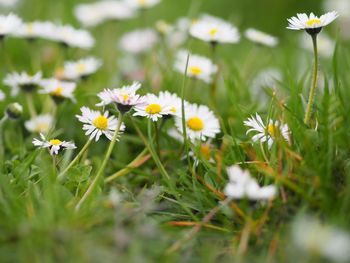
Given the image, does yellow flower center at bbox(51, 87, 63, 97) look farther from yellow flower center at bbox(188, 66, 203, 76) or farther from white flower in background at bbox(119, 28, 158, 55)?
white flower in background at bbox(119, 28, 158, 55)

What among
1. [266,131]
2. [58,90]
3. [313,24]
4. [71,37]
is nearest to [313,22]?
[313,24]

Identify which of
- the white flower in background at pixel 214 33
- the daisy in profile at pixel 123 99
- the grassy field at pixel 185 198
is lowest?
the grassy field at pixel 185 198

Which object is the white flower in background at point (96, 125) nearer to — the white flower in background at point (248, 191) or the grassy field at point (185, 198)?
the grassy field at point (185, 198)

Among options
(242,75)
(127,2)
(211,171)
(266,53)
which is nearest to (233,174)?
(211,171)

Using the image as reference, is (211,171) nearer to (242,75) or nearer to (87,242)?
(87,242)

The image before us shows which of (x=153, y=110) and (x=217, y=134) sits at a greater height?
(x=153, y=110)

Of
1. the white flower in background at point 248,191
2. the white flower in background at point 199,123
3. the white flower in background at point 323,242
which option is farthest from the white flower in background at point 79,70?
the white flower in background at point 323,242
